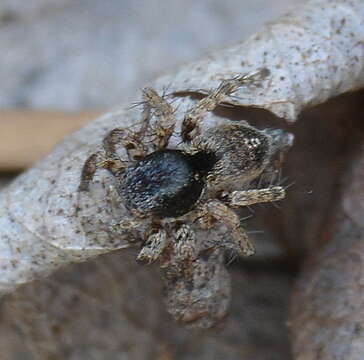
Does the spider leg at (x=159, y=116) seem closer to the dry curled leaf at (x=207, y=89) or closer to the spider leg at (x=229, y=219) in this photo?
the dry curled leaf at (x=207, y=89)

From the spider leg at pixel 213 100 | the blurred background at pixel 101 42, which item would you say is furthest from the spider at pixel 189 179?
the blurred background at pixel 101 42

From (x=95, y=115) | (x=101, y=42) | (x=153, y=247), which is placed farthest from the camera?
(x=101, y=42)

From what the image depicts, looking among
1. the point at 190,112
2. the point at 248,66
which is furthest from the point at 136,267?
the point at 248,66

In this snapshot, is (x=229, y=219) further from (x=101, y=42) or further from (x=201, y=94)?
(x=101, y=42)

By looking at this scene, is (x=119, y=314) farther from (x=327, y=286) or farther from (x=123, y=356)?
(x=327, y=286)

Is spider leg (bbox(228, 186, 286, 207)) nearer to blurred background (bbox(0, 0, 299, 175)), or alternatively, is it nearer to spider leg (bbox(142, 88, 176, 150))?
spider leg (bbox(142, 88, 176, 150))

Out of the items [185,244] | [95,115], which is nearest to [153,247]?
[185,244]

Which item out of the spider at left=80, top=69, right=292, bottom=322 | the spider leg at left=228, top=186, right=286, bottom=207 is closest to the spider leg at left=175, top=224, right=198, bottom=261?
the spider at left=80, top=69, right=292, bottom=322
